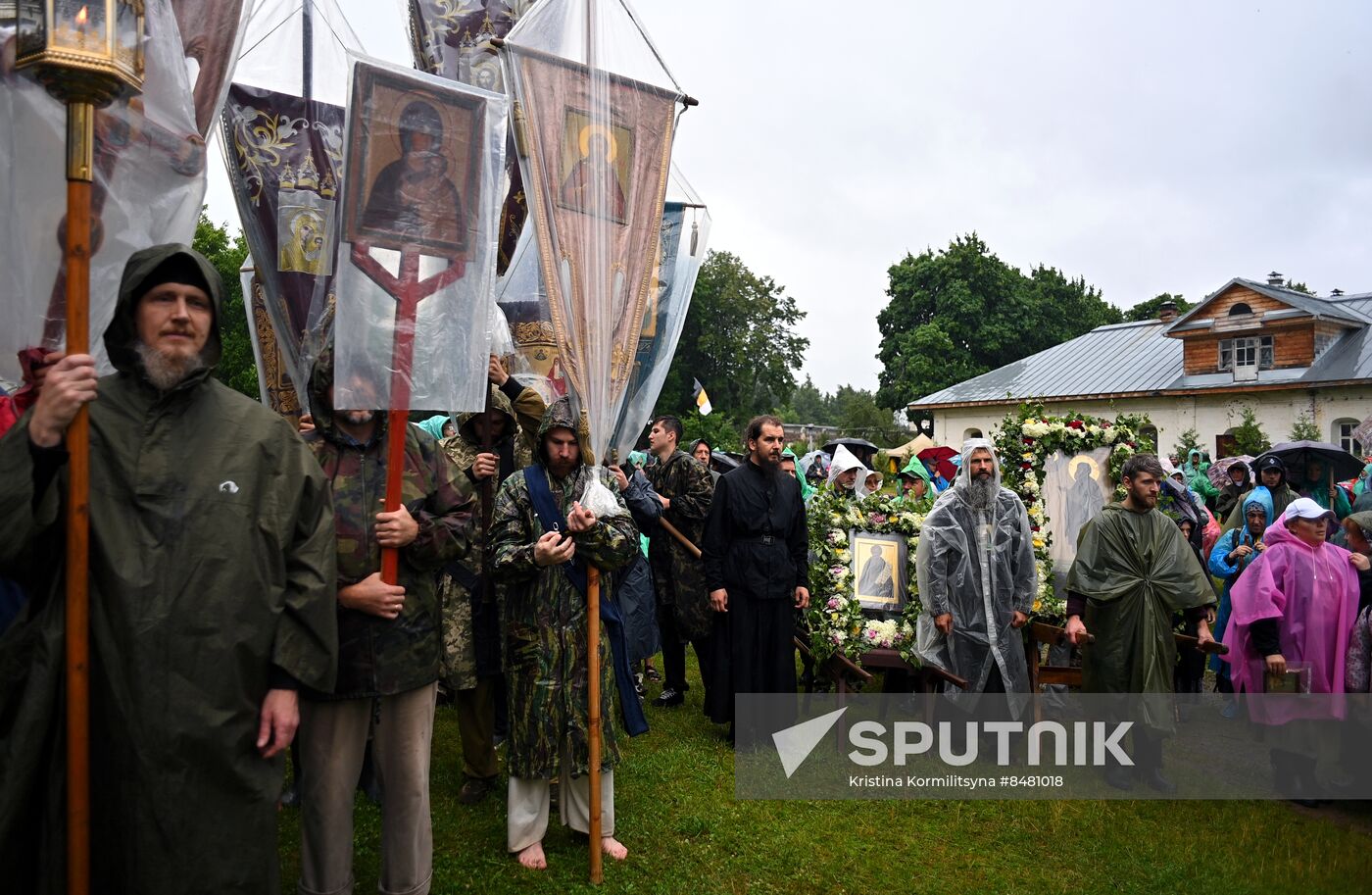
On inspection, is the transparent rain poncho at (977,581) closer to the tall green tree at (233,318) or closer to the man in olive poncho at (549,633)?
the man in olive poncho at (549,633)

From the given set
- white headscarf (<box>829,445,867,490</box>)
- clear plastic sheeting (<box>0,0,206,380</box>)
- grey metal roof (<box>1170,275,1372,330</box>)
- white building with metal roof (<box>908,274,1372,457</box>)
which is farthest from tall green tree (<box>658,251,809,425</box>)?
clear plastic sheeting (<box>0,0,206,380</box>)

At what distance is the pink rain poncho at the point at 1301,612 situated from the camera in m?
5.46

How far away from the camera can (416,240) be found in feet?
10.6

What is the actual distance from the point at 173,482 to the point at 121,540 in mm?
188

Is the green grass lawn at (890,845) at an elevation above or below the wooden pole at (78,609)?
below

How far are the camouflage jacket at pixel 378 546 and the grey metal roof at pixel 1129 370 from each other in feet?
86.3

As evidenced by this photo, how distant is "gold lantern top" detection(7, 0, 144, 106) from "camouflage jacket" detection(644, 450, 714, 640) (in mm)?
4736

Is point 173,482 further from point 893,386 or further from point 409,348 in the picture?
point 893,386

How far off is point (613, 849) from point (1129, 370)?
3428 centimetres

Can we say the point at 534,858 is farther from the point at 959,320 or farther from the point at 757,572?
the point at 959,320

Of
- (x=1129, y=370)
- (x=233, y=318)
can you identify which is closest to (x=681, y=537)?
(x=233, y=318)

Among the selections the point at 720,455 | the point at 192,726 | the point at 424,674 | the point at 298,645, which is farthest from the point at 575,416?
the point at 720,455

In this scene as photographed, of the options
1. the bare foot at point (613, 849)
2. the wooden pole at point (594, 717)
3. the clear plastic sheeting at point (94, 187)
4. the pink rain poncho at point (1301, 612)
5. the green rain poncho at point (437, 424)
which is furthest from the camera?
the green rain poncho at point (437, 424)

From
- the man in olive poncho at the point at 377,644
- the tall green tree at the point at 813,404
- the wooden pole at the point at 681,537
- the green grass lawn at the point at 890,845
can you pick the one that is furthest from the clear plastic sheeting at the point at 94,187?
the tall green tree at the point at 813,404
